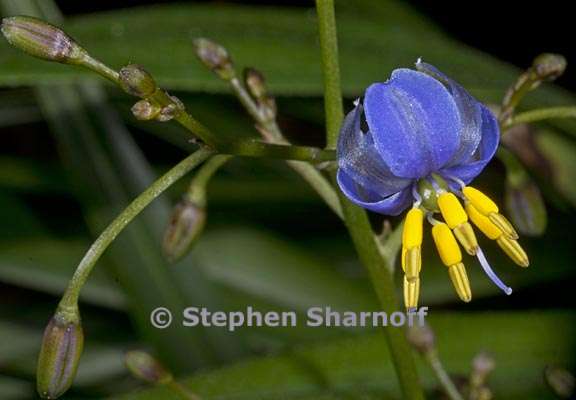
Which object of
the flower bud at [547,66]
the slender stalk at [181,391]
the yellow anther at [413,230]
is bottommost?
the slender stalk at [181,391]

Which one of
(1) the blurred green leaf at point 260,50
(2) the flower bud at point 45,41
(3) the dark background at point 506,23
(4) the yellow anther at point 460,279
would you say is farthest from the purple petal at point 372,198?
(3) the dark background at point 506,23

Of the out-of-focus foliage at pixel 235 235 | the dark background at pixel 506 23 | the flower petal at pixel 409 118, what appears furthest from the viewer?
the dark background at pixel 506 23

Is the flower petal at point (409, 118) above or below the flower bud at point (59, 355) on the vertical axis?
above

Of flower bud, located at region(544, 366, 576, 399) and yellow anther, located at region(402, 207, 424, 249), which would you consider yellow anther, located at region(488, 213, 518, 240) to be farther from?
flower bud, located at region(544, 366, 576, 399)

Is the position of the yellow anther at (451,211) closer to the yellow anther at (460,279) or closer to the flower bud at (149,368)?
the yellow anther at (460,279)

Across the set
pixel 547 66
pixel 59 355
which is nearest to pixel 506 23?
pixel 547 66

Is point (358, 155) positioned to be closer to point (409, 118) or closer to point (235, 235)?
point (409, 118)

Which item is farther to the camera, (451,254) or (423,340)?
(423,340)
